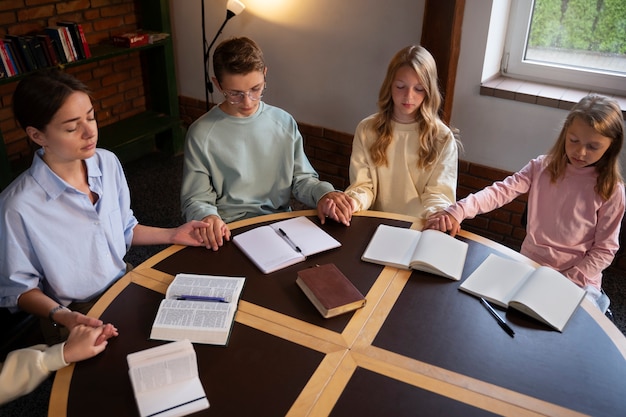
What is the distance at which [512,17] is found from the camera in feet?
9.36

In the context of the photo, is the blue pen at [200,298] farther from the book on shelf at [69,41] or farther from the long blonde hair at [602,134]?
the book on shelf at [69,41]

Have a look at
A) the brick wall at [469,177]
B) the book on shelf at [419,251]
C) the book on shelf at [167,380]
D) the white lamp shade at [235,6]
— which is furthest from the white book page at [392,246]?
the white lamp shade at [235,6]

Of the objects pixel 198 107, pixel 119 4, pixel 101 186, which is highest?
pixel 119 4

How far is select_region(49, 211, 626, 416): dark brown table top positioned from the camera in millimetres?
1154

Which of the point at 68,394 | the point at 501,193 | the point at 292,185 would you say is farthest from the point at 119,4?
the point at 68,394

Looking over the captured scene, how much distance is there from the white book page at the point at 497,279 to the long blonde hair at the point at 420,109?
0.63 m

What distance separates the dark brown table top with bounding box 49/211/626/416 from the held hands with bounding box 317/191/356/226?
0.97 ft

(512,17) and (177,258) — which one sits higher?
(512,17)

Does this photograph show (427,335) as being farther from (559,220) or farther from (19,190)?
(19,190)

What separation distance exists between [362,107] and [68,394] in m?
2.49

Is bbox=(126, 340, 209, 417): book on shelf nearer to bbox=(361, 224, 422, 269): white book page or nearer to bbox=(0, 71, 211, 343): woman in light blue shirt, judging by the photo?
bbox=(0, 71, 211, 343): woman in light blue shirt

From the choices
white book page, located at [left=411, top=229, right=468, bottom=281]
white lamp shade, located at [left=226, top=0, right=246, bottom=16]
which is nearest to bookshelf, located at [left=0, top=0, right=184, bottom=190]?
white lamp shade, located at [left=226, top=0, right=246, bottom=16]

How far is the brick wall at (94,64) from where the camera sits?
125 inches

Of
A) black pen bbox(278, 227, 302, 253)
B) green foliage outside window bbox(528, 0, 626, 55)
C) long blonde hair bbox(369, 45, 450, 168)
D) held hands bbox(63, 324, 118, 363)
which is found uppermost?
green foliage outside window bbox(528, 0, 626, 55)
